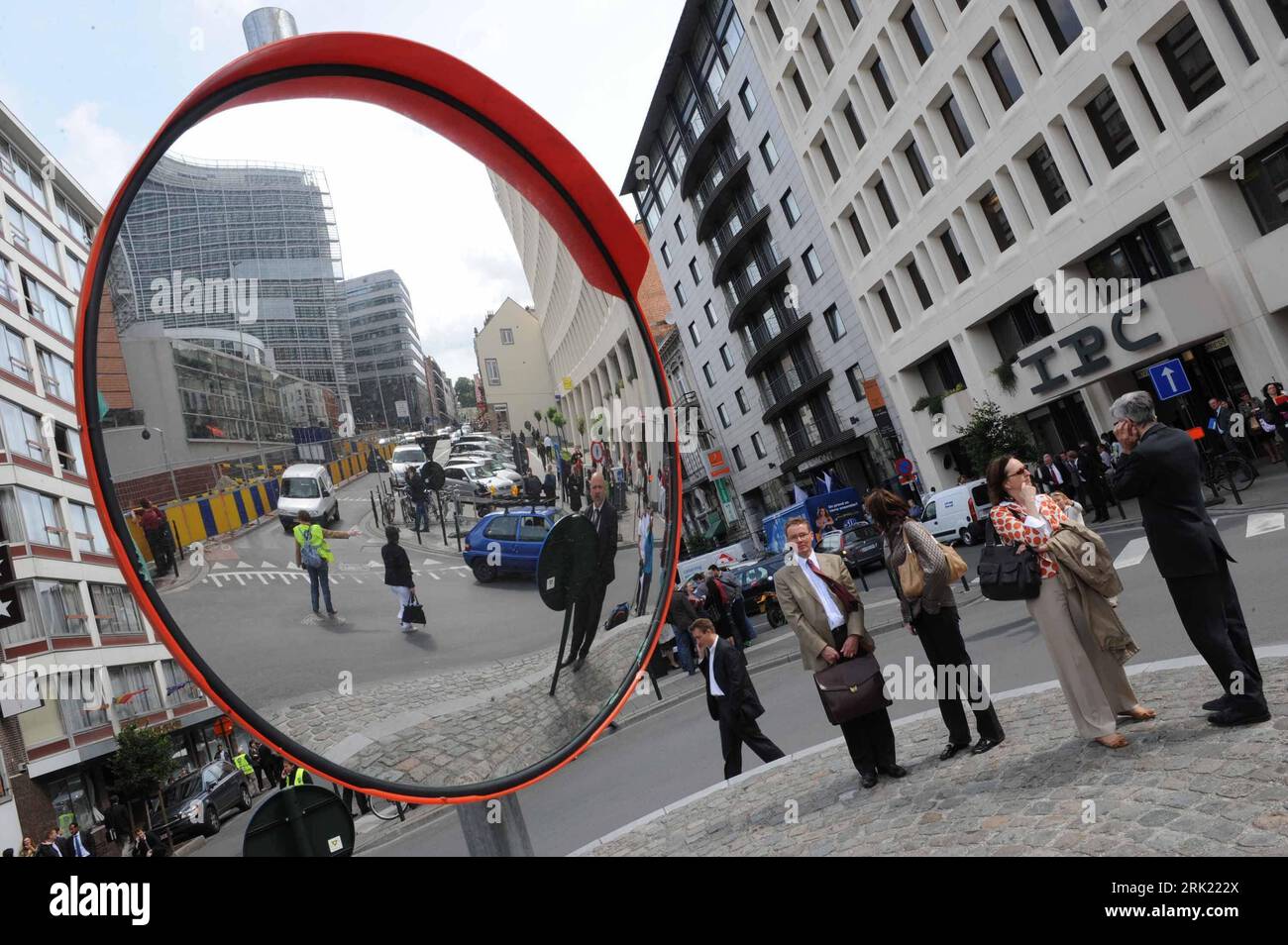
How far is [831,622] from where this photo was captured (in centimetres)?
516

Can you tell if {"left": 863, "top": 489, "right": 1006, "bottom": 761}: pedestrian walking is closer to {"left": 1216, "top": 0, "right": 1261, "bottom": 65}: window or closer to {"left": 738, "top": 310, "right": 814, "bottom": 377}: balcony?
{"left": 1216, "top": 0, "right": 1261, "bottom": 65}: window

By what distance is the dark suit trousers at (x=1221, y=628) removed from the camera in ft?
12.1

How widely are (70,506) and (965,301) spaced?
23231mm

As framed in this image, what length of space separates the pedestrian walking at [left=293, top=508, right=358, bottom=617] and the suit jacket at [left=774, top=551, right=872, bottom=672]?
4.32 m

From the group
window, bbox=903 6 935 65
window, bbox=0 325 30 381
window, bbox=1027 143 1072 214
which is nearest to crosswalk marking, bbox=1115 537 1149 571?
window, bbox=1027 143 1072 214

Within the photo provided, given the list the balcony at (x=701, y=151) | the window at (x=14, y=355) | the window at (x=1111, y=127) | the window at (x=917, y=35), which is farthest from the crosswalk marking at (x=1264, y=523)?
the balcony at (x=701, y=151)

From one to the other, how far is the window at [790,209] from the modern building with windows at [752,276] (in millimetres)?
45

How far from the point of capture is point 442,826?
8.77 meters

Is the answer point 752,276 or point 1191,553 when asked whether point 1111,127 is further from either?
point 752,276

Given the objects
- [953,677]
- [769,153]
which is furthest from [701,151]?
[953,677]

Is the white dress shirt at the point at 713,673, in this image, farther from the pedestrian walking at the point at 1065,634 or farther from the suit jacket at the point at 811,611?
the pedestrian walking at the point at 1065,634

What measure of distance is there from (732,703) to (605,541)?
495cm

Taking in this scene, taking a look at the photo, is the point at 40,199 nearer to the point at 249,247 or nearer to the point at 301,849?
the point at 249,247
